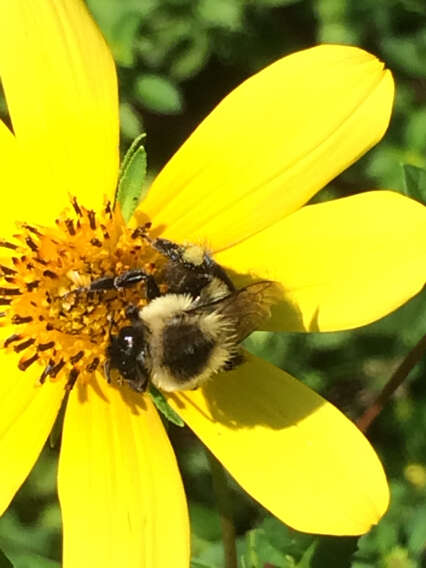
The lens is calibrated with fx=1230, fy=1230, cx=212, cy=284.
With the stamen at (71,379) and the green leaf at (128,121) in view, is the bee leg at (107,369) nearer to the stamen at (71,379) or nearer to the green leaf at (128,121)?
the stamen at (71,379)

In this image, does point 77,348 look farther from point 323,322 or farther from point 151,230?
point 323,322

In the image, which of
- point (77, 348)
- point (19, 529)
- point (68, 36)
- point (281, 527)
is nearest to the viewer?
point (77, 348)

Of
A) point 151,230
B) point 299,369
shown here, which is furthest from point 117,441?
point 299,369

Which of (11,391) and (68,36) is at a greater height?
(68,36)

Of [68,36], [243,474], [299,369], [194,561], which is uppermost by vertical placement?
[68,36]

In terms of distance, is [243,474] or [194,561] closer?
[243,474]

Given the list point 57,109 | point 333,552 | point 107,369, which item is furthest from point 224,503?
point 57,109

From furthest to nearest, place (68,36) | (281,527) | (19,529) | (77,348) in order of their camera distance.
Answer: (19,529)
(281,527)
(68,36)
(77,348)
